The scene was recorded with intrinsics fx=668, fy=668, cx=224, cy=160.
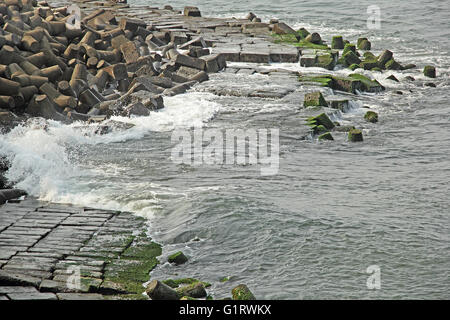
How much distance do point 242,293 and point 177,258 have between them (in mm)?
1350

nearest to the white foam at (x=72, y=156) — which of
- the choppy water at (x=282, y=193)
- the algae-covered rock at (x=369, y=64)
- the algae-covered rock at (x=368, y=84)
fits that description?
the choppy water at (x=282, y=193)

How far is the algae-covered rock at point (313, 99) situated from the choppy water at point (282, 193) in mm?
349

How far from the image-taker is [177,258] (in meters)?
8.09

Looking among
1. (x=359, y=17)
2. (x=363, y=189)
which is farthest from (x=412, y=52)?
(x=363, y=189)

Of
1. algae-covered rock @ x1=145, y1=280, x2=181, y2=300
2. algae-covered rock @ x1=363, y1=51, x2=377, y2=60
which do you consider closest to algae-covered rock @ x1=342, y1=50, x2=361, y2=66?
algae-covered rock @ x1=363, y1=51, x2=377, y2=60

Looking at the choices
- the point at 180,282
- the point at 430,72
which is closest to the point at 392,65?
the point at 430,72

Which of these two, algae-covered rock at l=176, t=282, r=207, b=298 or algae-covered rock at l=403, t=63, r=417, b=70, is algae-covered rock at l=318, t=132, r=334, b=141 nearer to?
algae-covered rock at l=176, t=282, r=207, b=298

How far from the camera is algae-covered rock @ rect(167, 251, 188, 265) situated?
26.6ft

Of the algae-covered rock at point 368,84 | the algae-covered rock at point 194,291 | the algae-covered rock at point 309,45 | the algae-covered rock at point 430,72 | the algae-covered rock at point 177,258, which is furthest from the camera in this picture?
the algae-covered rock at point 309,45

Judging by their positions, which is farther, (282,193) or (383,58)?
(383,58)

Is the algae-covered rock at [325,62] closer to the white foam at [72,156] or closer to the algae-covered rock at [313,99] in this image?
the algae-covered rock at [313,99]

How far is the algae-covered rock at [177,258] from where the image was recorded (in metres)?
8.09

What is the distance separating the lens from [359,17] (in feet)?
98.9

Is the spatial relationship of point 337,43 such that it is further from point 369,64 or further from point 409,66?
point 409,66
